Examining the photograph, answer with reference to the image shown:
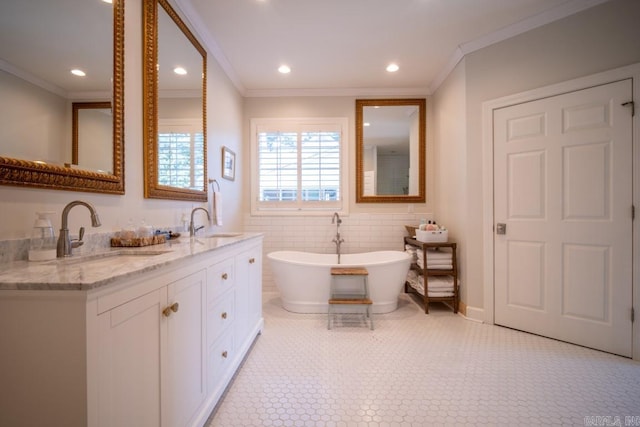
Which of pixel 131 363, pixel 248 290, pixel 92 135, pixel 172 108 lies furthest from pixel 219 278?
pixel 172 108

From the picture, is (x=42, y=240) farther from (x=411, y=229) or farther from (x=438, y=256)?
(x=411, y=229)

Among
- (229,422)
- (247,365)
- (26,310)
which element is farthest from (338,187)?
(26,310)

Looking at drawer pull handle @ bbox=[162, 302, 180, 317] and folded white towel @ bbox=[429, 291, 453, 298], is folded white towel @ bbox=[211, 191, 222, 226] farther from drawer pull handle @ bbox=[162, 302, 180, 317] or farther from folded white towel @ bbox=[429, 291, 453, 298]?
folded white towel @ bbox=[429, 291, 453, 298]

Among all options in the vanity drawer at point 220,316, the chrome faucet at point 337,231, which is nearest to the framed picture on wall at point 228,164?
the chrome faucet at point 337,231

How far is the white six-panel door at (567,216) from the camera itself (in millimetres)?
2105

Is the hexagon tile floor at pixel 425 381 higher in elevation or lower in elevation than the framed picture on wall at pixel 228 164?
lower

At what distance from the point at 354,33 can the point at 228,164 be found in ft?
6.34

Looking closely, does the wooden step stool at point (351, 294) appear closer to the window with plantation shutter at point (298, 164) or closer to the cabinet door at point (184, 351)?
the window with plantation shutter at point (298, 164)

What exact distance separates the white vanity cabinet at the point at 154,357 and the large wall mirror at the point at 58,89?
739 mm

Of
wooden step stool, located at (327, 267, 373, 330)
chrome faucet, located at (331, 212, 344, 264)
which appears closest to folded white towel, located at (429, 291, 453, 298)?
wooden step stool, located at (327, 267, 373, 330)

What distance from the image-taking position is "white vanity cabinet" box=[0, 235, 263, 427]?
0.75 meters

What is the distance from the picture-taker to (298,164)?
3.82m

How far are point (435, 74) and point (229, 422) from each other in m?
4.01

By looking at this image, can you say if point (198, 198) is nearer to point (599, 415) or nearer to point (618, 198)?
point (599, 415)
